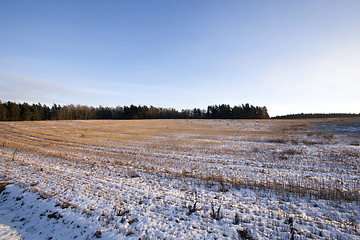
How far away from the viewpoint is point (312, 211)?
607cm

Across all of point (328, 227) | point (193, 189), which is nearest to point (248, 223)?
point (328, 227)

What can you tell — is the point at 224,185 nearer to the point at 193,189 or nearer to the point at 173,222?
the point at 193,189

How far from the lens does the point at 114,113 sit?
119188mm

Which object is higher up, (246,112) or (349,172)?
(246,112)

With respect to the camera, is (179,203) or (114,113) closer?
(179,203)

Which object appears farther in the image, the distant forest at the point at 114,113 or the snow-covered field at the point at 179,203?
the distant forest at the point at 114,113

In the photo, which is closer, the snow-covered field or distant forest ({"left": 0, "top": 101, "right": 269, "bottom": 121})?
the snow-covered field

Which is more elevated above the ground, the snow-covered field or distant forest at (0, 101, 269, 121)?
distant forest at (0, 101, 269, 121)

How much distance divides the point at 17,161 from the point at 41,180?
6.54m

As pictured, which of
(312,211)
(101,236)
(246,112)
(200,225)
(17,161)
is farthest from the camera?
(246,112)

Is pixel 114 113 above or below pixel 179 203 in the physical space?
above

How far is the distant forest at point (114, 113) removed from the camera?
80375mm

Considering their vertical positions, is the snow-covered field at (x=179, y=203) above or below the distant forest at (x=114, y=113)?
below

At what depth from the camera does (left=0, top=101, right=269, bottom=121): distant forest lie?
80375mm
